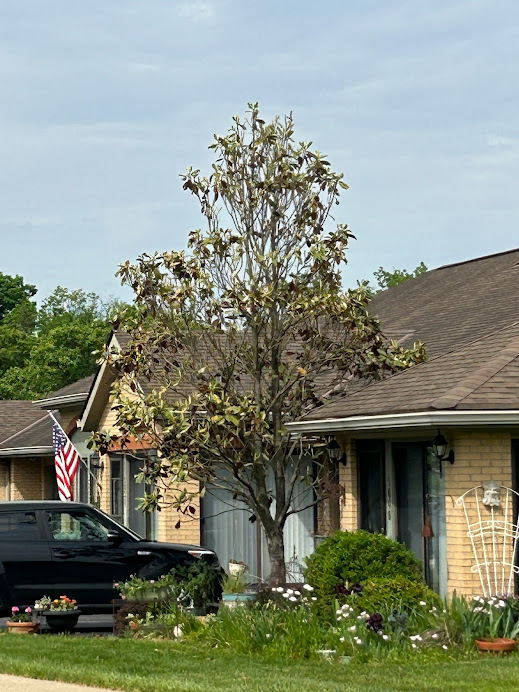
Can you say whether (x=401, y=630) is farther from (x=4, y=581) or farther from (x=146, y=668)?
(x=4, y=581)

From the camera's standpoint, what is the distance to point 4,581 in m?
18.2

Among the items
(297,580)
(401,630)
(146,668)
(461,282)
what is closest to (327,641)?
(401,630)

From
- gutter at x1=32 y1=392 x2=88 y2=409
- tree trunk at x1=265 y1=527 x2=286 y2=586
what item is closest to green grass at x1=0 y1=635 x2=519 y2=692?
tree trunk at x1=265 y1=527 x2=286 y2=586

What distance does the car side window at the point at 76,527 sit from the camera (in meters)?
18.9

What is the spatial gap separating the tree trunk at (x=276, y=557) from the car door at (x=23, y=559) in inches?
125

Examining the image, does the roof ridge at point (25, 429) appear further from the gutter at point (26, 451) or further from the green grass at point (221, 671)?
the green grass at point (221, 671)

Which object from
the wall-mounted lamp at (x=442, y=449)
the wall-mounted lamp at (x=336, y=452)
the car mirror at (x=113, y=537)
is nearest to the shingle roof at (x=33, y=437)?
the car mirror at (x=113, y=537)

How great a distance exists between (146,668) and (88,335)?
46504 millimetres

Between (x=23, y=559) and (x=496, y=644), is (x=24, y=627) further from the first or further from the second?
(x=496, y=644)

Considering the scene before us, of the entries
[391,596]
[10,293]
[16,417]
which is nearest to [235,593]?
[391,596]

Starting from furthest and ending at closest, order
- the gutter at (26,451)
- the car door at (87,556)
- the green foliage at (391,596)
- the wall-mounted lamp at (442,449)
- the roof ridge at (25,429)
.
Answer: the roof ridge at (25,429) → the gutter at (26,451) → the car door at (87,556) → the wall-mounted lamp at (442,449) → the green foliage at (391,596)

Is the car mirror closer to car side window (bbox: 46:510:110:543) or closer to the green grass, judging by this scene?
car side window (bbox: 46:510:110:543)

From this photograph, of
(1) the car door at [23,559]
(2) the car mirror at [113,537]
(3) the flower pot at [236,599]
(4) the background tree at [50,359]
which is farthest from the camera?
(4) the background tree at [50,359]

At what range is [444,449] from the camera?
16.0 m
